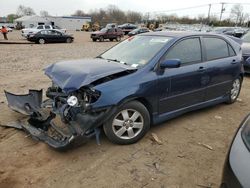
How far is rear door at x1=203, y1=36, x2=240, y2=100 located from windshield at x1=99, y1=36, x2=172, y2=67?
1024 mm

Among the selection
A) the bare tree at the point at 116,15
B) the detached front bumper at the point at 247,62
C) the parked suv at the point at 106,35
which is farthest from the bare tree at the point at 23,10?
the detached front bumper at the point at 247,62

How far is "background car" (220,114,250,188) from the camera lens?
5.52 ft

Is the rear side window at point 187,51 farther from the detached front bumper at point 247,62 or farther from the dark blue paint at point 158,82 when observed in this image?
the detached front bumper at point 247,62

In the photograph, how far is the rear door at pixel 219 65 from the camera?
505 centimetres

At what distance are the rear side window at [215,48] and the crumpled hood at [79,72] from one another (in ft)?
6.12

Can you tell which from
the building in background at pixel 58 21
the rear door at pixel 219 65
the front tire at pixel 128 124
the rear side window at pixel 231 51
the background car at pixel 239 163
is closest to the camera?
the background car at pixel 239 163

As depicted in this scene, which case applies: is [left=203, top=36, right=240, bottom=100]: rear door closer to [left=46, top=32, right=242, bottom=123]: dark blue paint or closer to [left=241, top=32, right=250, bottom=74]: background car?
[left=46, top=32, right=242, bottom=123]: dark blue paint

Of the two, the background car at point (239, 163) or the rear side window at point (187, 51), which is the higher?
the rear side window at point (187, 51)

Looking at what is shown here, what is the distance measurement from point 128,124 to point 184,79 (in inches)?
51.9

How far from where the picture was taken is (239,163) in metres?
1.79

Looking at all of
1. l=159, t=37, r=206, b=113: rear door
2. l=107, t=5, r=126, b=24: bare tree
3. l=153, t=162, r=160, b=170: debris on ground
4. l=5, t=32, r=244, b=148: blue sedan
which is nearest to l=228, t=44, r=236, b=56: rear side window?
l=5, t=32, r=244, b=148: blue sedan

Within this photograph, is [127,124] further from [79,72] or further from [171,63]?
[171,63]

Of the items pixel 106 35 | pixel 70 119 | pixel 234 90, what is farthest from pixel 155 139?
pixel 106 35

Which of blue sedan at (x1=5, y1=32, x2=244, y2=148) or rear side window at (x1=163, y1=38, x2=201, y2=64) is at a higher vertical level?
rear side window at (x1=163, y1=38, x2=201, y2=64)
